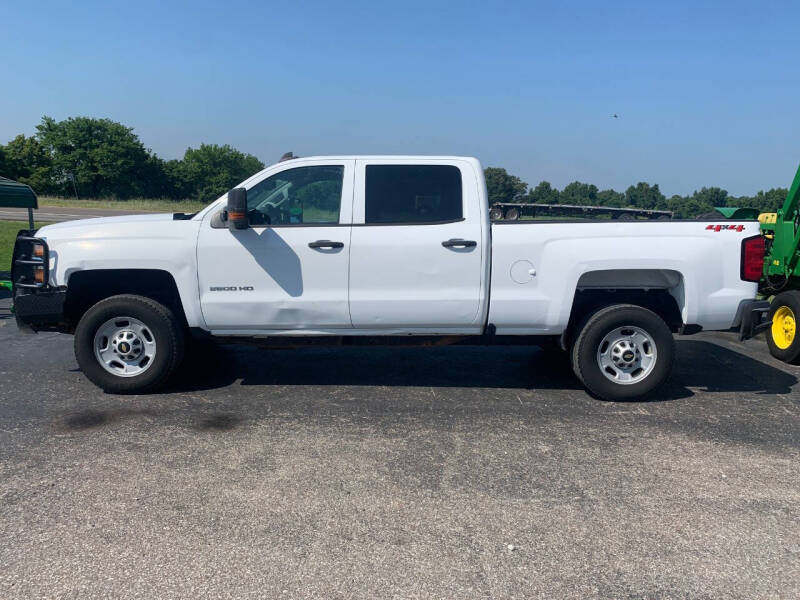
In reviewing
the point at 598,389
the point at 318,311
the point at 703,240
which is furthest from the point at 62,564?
the point at 703,240

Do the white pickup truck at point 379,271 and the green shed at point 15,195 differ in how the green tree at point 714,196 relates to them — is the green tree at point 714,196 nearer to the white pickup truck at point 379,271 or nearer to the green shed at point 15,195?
the white pickup truck at point 379,271

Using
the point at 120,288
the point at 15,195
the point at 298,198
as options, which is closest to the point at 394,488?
the point at 298,198

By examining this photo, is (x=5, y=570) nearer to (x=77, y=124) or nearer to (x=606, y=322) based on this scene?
(x=606, y=322)

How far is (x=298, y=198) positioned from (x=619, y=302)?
3.03m

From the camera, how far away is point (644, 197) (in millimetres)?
7336

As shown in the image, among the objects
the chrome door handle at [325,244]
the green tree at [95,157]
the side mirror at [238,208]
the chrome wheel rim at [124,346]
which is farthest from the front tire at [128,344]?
the green tree at [95,157]

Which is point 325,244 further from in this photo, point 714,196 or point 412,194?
point 714,196

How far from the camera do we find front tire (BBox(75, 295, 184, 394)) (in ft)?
18.4

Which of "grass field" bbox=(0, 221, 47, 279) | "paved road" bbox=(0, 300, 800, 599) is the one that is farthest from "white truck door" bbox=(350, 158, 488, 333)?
"grass field" bbox=(0, 221, 47, 279)

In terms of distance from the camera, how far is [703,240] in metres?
5.54

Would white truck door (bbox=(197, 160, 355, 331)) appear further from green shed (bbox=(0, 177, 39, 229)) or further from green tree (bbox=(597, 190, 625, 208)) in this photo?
green shed (bbox=(0, 177, 39, 229))

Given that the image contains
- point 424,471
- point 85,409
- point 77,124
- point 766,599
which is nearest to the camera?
point 766,599

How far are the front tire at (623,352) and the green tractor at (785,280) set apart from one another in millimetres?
2396

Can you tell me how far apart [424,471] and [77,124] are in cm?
9245
